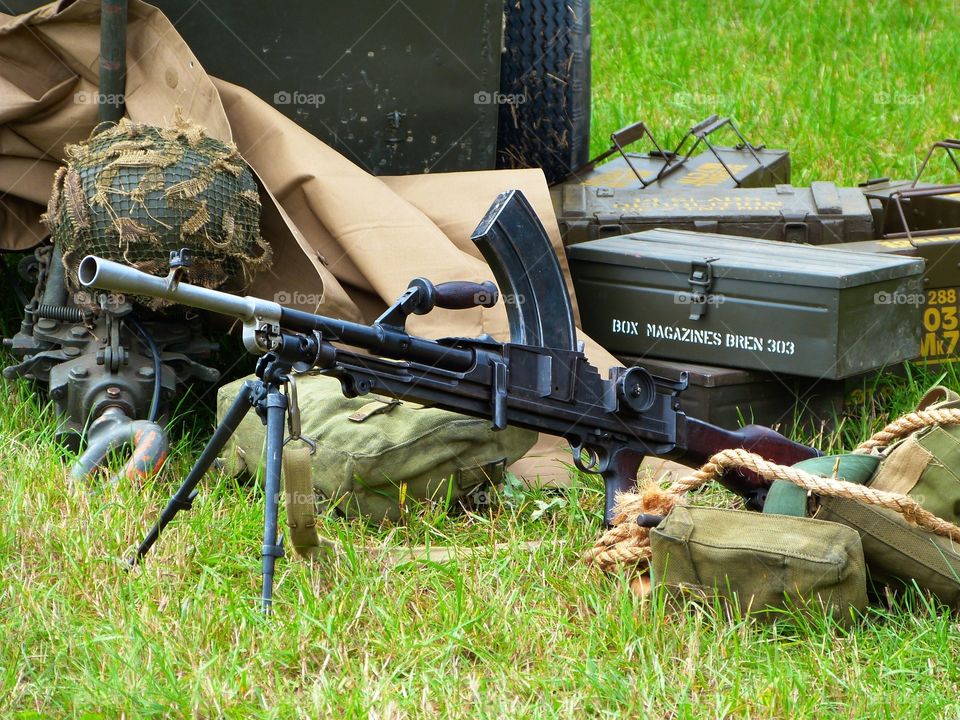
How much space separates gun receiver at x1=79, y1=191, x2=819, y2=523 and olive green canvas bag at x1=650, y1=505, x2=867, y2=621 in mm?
458

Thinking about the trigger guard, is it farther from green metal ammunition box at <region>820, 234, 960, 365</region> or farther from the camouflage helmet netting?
green metal ammunition box at <region>820, 234, 960, 365</region>

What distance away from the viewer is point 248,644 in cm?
266

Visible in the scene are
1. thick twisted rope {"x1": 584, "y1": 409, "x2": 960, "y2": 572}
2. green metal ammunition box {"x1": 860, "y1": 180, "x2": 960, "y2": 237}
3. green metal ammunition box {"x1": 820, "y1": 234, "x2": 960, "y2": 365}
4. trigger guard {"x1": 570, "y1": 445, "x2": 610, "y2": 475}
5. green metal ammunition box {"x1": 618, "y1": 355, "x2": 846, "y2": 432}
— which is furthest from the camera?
green metal ammunition box {"x1": 860, "y1": 180, "x2": 960, "y2": 237}

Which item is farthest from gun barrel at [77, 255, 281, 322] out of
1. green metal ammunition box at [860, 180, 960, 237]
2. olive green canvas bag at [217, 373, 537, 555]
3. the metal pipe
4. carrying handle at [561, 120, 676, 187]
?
green metal ammunition box at [860, 180, 960, 237]

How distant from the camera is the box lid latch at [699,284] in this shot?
3936mm

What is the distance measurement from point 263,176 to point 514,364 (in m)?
1.41

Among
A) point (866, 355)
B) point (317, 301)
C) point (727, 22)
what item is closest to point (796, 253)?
point (866, 355)

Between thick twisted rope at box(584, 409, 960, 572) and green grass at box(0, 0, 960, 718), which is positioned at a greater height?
thick twisted rope at box(584, 409, 960, 572)

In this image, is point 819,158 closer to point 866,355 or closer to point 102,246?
point 866,355

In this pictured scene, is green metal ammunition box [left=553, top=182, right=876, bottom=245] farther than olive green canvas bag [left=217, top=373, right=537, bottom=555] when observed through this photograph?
Yes

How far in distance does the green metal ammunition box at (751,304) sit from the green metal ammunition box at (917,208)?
0.65 metres

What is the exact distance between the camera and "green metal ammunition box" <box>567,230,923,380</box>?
3816mm

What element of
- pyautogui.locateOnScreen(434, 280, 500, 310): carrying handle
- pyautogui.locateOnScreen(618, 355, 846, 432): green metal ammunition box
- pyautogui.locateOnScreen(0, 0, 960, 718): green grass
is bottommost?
pyautogui.locateOnScreen(0, 0, 960, 718): green grass

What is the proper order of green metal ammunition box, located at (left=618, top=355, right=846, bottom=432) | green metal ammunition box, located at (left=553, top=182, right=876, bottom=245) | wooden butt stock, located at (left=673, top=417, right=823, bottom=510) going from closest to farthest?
wooden butt stock, located at (left=673, top=417, right=823, bottom=510), green metal ammunition box, located at (left=618, top=355, right=846, bottom=432), green metal ammunition box, located at (left=553, top=182, right=876, bottom=245)
